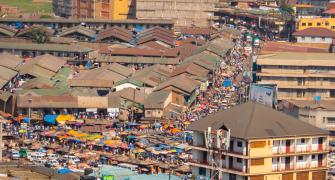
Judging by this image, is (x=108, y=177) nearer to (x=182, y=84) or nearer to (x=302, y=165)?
(x=302, y=165)

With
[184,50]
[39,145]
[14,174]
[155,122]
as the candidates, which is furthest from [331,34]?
[14,174]

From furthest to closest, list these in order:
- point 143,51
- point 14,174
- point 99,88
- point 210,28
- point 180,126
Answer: point 210,28 < point 143,51 < point 99,88 < point 180,126 < point 14,174

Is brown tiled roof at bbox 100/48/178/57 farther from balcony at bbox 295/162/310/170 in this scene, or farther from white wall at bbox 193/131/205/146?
balcony at bbox 295/162/310/170

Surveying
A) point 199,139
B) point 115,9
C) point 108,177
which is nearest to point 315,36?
point 115,9

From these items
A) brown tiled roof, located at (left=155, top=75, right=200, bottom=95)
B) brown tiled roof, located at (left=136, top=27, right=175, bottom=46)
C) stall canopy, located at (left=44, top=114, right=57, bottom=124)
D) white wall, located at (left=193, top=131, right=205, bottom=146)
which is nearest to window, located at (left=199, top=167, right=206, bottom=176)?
white wall, located at (left=193, top=131, right=205, bottom=146)

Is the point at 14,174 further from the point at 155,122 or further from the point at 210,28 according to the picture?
the point at 210,28

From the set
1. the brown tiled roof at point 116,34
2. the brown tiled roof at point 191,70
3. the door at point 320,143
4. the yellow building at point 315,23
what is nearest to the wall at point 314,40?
the yellow building at point 315,23

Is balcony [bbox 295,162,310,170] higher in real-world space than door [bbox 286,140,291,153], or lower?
lower
